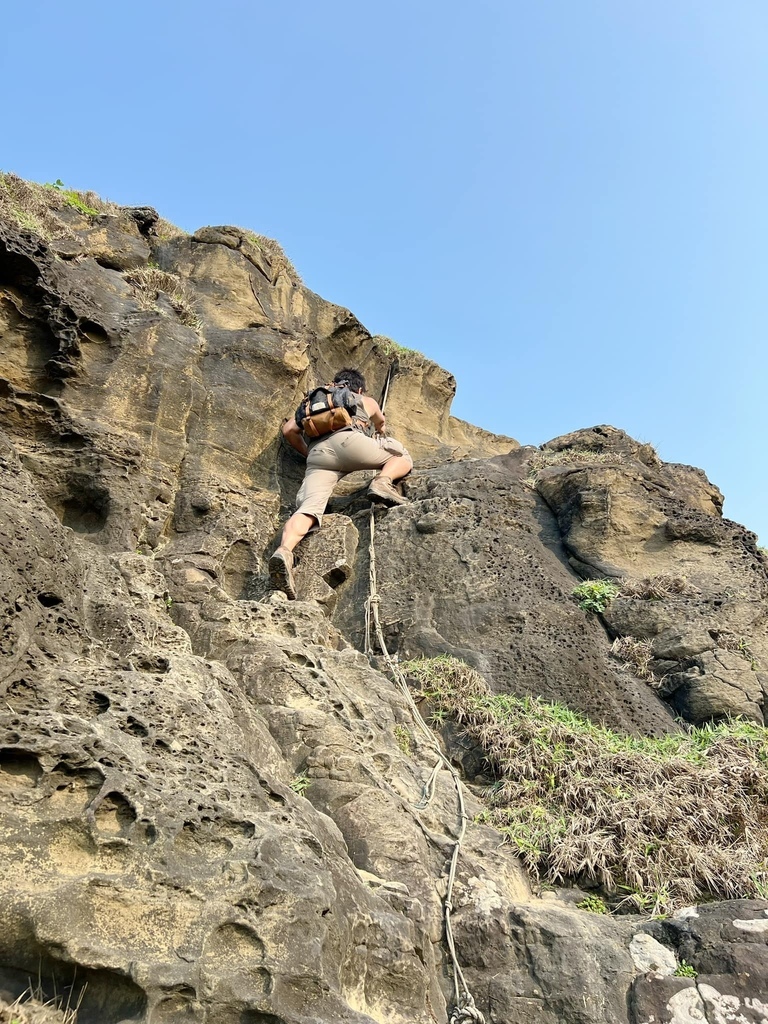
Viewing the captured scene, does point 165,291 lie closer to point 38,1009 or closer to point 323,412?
point 323,412

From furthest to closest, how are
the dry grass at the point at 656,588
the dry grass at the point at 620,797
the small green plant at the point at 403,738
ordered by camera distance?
the dry grass at the point at 656,588 → the small green plant at the point at 403,738 → the dry grass at the point at 620,797

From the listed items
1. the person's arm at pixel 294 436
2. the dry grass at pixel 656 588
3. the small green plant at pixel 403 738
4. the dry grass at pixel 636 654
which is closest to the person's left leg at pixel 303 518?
the person's arm at pixel 294 436

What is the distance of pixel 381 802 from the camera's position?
4.77 meters

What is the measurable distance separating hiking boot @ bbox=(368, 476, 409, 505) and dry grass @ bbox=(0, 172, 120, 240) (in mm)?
5372

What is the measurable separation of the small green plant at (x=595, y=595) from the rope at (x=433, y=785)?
2.09 metres

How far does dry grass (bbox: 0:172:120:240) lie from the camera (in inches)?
408

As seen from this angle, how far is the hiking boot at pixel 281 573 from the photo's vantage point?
7332mm

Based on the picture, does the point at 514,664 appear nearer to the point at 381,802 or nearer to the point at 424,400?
the point at 381,802

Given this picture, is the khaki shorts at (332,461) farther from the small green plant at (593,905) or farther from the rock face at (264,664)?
the small green plant at (593,905)

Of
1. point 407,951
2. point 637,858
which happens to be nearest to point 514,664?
point 637,858

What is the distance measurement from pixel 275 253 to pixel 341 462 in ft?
18.3

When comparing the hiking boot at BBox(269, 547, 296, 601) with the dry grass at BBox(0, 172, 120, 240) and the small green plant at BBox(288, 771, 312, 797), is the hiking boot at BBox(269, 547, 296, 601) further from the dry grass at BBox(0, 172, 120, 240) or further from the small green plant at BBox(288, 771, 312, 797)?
the dry grass at BBox(0, 172, 120, 240)

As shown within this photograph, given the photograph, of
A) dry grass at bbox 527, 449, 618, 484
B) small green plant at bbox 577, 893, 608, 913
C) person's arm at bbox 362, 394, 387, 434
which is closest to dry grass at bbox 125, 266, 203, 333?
person's arm at bbox 362, 394, 387, 434

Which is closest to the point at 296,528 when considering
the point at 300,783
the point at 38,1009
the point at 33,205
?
the point at 300,783
